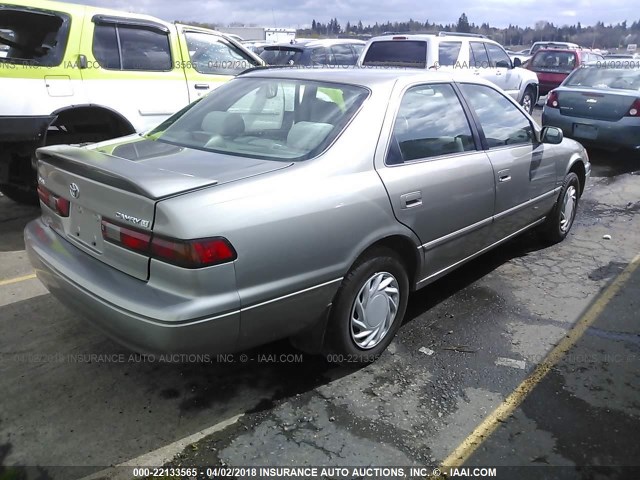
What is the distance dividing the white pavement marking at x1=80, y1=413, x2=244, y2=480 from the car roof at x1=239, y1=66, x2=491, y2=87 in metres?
2.05

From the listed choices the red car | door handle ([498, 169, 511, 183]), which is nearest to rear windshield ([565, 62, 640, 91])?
door handle ([498, 169, 511, 183])

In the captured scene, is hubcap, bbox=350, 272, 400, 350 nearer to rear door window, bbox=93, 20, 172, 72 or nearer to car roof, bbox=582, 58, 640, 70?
rear door window, bbox=93, 20, 172, 72

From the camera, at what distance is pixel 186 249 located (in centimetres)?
216

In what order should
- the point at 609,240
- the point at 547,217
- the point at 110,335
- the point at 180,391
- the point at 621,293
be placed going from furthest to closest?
the point at 609,240 → the point at 547,217 → the point at 621,293 → the point at 180,391 → the point at 110,335

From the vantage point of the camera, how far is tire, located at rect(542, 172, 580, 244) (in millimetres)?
4867

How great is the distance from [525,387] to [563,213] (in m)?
2.60

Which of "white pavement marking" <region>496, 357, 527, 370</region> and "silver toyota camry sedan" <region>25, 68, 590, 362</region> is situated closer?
"silver toyota camry sedan" <region>25, 68, 590, 362</region>

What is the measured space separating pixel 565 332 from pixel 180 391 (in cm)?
241

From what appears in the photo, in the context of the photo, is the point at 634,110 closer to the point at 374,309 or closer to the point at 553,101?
the point at 553,101

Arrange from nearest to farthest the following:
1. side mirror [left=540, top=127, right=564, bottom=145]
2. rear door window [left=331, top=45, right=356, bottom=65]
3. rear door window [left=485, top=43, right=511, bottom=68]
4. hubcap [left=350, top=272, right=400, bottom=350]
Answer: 1. hubcap [left=350, top=272, right=400, bottom=350]
2. side mirror [left=540, top=127, right=564, bottom=145]
3. rear door window [left=331, top=45, right=356, bottom=65]
4. rear door window [left=485, top=43, right=511, bottom=68]

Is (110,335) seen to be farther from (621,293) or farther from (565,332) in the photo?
(621,293)

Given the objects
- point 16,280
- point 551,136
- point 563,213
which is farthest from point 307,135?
point 563,213

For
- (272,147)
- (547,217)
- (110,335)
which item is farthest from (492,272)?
(110,335)

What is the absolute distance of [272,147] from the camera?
2.88 metres
